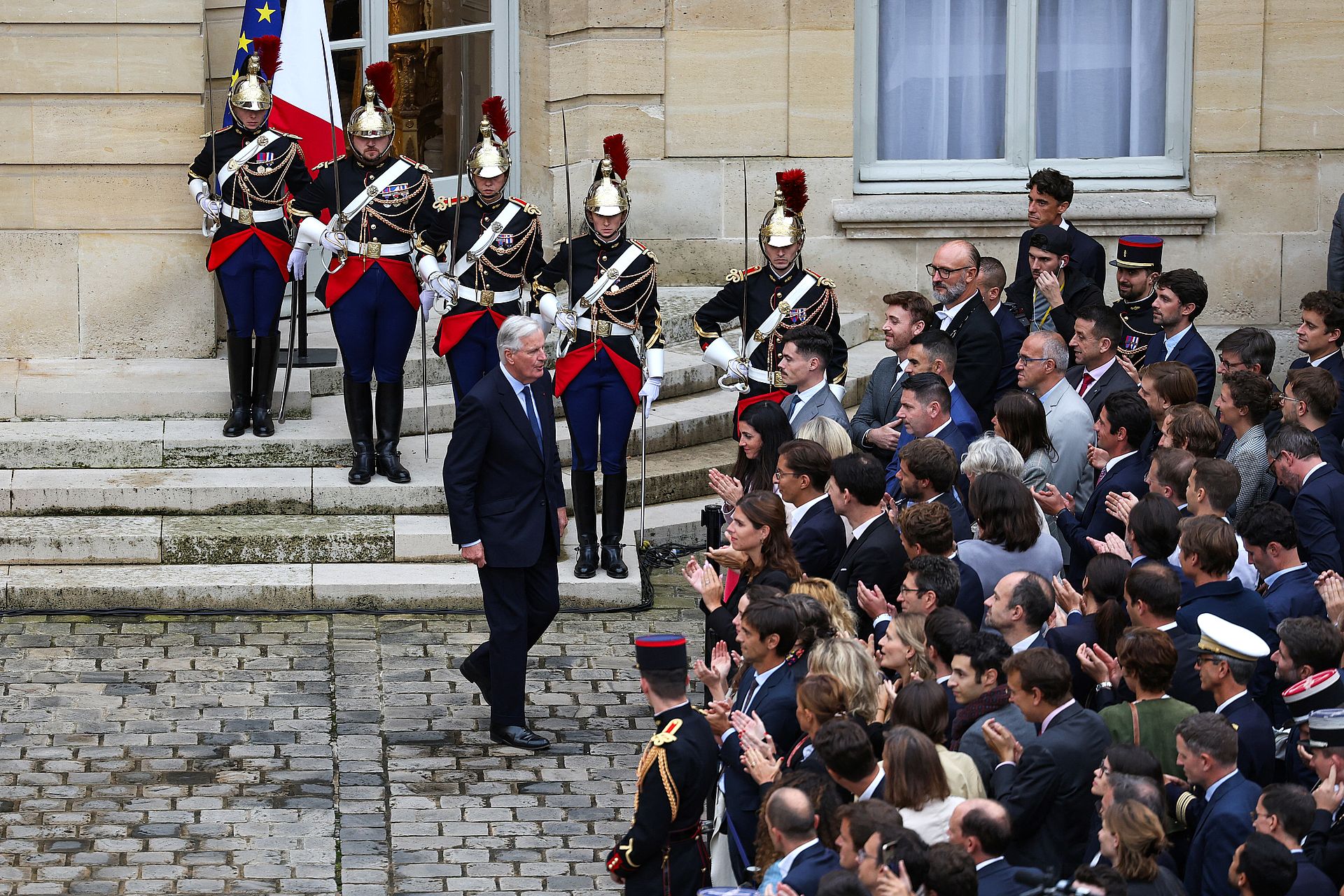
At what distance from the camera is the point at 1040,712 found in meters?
5.40

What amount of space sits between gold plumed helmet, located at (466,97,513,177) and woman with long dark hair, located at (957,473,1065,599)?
3.89 metres

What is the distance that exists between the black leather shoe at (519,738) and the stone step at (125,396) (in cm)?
336

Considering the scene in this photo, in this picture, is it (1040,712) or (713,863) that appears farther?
(713,863)

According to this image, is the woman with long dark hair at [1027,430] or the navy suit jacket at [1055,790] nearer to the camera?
the navy suit jacket at [1055,790]

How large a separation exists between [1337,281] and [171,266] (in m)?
7.00

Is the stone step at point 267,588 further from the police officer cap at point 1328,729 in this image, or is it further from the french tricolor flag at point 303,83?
the police officer cap at point 1328,729

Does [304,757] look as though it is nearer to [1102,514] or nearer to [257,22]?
[1102,514]

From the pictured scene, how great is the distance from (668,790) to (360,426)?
4.82 metres

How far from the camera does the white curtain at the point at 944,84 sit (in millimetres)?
12828

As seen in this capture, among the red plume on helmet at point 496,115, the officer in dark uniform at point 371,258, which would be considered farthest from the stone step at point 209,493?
the red plume on helmet at point 496,115

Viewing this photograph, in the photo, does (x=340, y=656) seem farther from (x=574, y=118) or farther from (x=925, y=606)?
(x=574, y=118)

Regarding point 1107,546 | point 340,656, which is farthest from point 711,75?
point 1107,546

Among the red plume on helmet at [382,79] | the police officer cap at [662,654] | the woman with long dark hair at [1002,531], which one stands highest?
the red plume on helmet at [382,79]

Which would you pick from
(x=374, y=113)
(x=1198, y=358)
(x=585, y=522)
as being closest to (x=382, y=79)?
(x=374, y=113)
